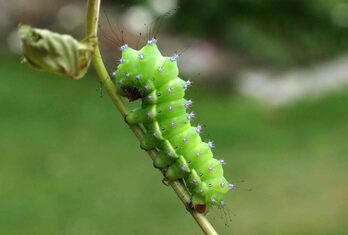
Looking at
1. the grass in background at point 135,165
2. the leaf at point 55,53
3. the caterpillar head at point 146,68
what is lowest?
the grass in background at point 135,165

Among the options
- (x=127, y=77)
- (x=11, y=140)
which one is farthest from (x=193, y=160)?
(x=11, y=140)

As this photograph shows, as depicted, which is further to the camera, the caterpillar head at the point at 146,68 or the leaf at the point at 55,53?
the caterpillar head at the point at 146,68

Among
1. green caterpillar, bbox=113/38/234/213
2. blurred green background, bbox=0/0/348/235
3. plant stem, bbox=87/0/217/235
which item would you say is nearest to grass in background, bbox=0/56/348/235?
blurred green background, bbox=0/0/348/235

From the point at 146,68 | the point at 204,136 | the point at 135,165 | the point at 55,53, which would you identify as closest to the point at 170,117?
the point at 146,68

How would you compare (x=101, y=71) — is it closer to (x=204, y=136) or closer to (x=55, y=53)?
(x=55, y=53)

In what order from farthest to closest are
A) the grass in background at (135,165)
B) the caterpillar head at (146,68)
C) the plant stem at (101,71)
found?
the grass in background at (135,165), the caterpillar head at (146,68), the plant stem at (101,71)

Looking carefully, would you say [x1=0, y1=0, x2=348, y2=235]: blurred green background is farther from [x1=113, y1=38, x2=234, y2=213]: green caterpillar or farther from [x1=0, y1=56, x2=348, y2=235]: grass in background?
[x1=113, y1=38, x2=234, y2=213]: green caterpillar

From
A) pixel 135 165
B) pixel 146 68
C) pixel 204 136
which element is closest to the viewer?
pixel 146 68

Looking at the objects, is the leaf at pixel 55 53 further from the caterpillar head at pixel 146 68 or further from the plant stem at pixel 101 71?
the caterpillar head at pixel 146 68

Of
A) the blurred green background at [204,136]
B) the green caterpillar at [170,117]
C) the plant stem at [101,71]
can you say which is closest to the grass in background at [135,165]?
the blurred green background at [204,136]
